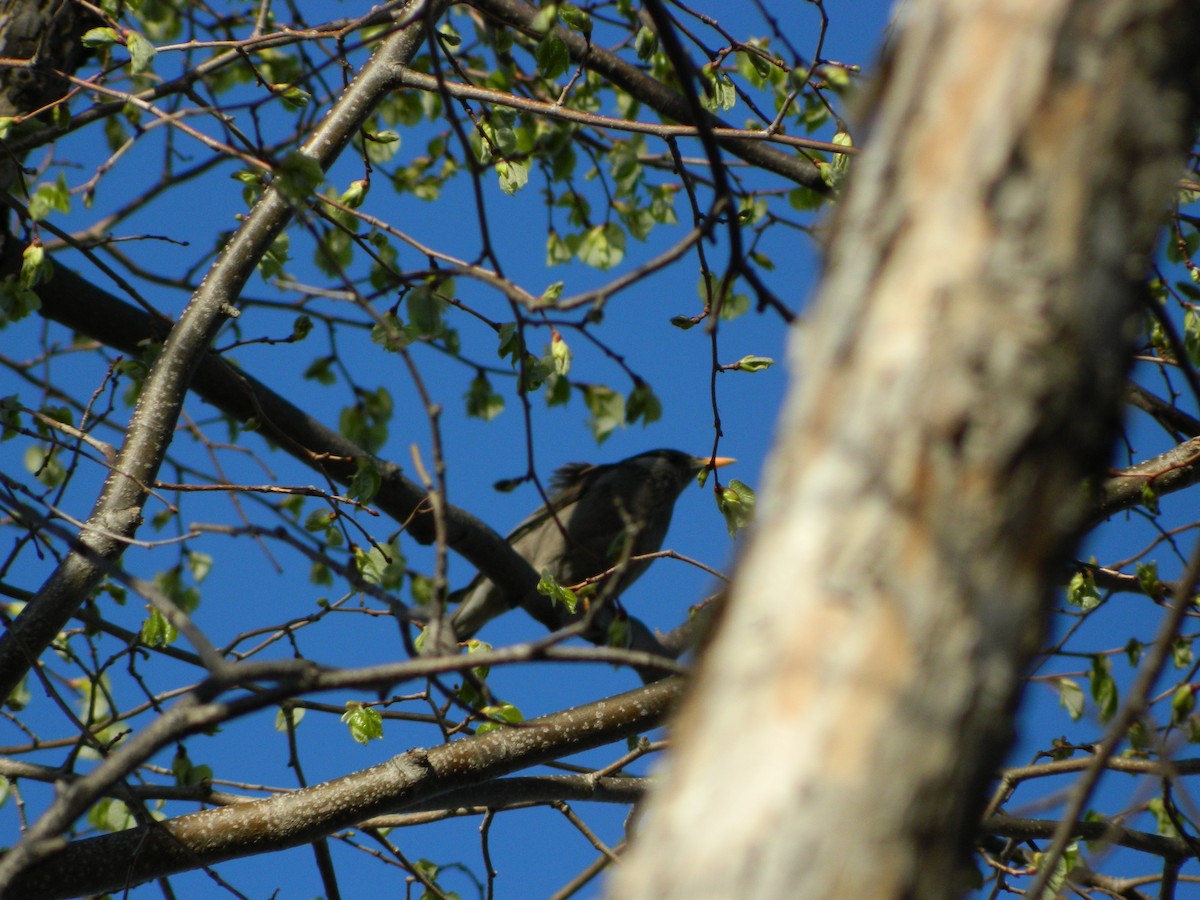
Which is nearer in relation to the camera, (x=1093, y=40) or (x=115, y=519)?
(x=1093, y=40)

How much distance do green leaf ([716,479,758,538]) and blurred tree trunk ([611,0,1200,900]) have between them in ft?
5.83

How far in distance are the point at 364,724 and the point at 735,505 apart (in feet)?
3.49

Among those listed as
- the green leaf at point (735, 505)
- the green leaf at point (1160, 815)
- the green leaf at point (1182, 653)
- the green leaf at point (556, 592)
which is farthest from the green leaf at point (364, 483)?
the green leaf at point (1160, 815)

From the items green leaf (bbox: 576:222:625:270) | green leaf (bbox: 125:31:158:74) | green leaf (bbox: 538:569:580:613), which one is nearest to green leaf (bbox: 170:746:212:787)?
green leaf (bbox: 538:569:580:613)

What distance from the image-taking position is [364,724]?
2.92 metres

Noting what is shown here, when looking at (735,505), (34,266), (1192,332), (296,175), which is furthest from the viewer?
(1192,332)

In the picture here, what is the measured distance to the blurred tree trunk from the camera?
985mm

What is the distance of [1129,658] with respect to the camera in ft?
10.4

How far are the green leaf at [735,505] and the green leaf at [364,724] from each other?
1.00m

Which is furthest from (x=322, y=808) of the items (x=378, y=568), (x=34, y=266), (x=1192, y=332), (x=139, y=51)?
(x=1192, y=332)

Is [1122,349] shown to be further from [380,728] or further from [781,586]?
[380,728]

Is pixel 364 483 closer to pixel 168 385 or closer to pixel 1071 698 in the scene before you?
pixel 168 385

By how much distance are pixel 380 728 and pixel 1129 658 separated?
1.99 metres

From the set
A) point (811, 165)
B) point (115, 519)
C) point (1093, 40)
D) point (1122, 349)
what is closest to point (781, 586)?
point (1122, 349)
